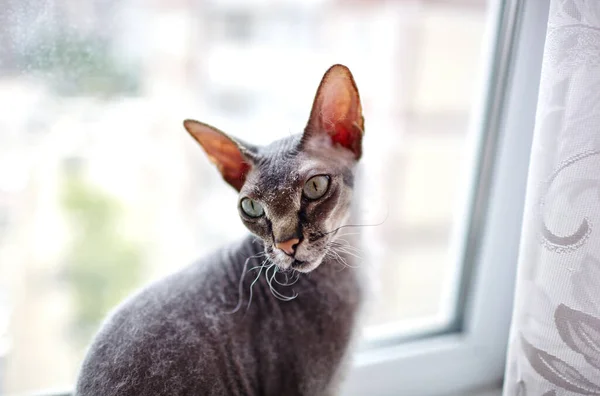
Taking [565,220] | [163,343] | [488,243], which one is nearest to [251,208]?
[163,343]

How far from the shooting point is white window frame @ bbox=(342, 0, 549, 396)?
2.55ft

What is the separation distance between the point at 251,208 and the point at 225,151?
0.31 feet

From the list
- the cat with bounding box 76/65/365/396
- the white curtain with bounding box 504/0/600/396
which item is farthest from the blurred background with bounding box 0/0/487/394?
the white curtain with bounding box 504/0/600/396

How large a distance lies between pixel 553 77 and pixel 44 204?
90 centimetres

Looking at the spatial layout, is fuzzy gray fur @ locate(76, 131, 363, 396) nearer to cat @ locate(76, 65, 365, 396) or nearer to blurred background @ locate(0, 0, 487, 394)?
cat @ locate(76, 65, 365, 396)

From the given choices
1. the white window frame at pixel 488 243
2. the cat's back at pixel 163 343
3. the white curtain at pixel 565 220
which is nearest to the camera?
the white curtain at pixel 565 220

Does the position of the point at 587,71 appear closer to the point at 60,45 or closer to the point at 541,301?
the point at 541,301

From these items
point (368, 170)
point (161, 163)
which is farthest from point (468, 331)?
point (161, 163)

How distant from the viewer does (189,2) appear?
1028mm

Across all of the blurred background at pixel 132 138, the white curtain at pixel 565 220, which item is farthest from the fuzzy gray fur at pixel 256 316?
the white curtain at pixel 565 220

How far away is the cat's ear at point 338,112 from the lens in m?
0.62

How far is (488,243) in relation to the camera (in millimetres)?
911

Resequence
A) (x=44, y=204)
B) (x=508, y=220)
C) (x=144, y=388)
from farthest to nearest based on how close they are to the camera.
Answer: (x=44, y=204)
(x=508, y=220)
(x=144, y=388)

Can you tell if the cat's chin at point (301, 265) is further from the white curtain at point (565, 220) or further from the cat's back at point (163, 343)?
the white curtain at point (565, 220)
